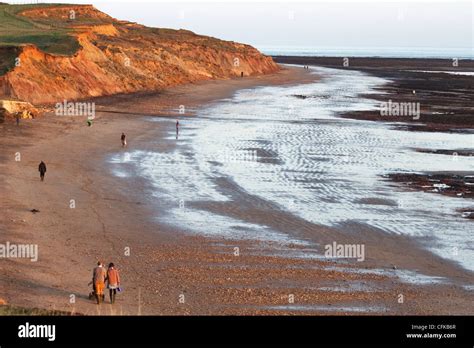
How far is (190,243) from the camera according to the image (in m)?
24.8

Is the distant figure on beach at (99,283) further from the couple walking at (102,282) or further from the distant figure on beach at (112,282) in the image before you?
the distant figure on beach at (112,282)

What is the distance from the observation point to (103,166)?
38.4 meters

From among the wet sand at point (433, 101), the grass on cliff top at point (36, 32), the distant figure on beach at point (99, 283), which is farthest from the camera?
the grass on cliff top at point (36, 32)

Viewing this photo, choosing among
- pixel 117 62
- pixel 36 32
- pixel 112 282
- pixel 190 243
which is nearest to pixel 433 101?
pixel 117 62

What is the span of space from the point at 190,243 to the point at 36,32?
6228 centimetres

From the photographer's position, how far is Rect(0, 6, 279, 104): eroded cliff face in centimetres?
6250

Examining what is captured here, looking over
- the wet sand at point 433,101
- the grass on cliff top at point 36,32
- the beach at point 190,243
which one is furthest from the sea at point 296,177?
the grass on cliff top at point 36,32

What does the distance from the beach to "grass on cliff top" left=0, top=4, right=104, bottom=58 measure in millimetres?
28037

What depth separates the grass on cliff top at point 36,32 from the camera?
237 feet

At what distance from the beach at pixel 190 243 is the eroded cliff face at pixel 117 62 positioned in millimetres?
17327

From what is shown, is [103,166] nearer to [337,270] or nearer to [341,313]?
[337,270]
